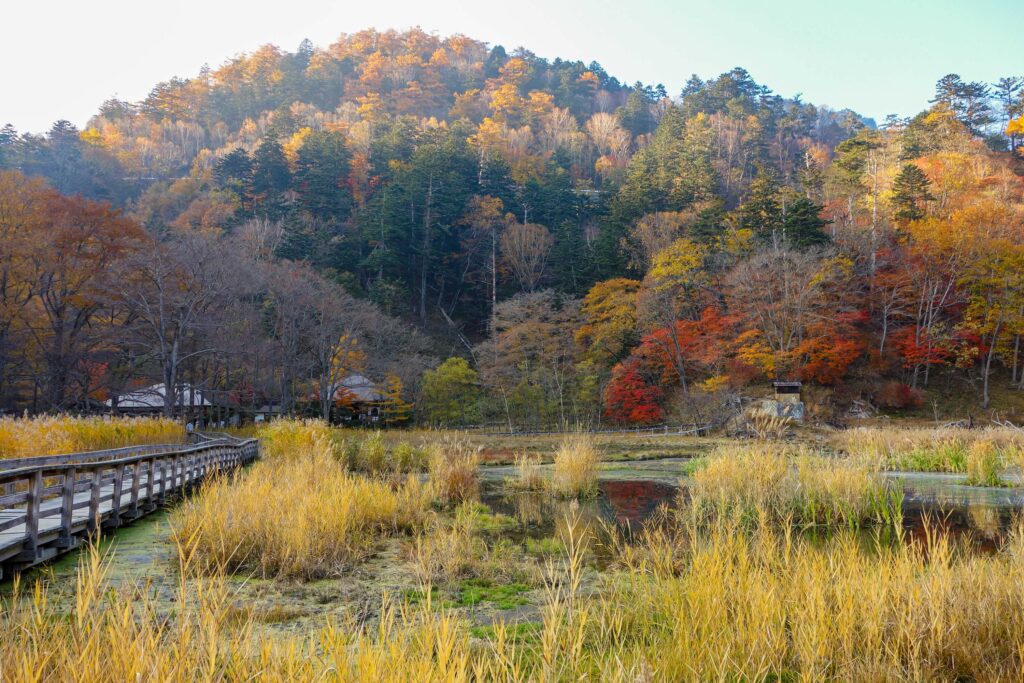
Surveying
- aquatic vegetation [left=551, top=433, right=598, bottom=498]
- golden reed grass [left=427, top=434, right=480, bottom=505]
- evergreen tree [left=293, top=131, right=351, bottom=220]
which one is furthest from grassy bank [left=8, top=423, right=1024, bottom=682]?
evergreen tree [left=293, top=131, right=351, bottom=220]

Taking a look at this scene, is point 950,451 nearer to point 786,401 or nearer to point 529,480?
point 529,480

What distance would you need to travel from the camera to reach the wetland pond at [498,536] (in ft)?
16.6

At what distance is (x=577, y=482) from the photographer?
480 inches

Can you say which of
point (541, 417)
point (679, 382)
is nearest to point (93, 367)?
point (541, 417)

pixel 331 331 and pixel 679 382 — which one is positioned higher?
pixel 331 331

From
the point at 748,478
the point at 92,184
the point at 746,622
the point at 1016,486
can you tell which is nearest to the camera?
the point at 746,622

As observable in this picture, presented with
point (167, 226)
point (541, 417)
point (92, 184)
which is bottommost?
point (541, 417)

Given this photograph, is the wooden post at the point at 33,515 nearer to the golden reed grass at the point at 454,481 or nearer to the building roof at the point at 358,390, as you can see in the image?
the golden reed grass at the point at 454,481

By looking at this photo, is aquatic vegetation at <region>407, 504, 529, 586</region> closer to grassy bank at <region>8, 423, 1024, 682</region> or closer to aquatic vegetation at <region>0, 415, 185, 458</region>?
grassy bank at <region>8, 423, 1024, 682</region>

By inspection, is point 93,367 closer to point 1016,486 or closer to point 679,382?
point 679,382

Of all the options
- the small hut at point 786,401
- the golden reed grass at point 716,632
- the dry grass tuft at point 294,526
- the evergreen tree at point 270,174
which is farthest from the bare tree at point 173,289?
the small hut at point 786,401

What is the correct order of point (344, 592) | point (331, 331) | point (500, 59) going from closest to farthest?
1. point (344, 592)
2. point (331, 331)
3. point (500, 59)

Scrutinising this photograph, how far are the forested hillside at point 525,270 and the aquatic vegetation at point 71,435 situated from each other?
11.0 metres

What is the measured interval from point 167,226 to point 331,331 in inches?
877
